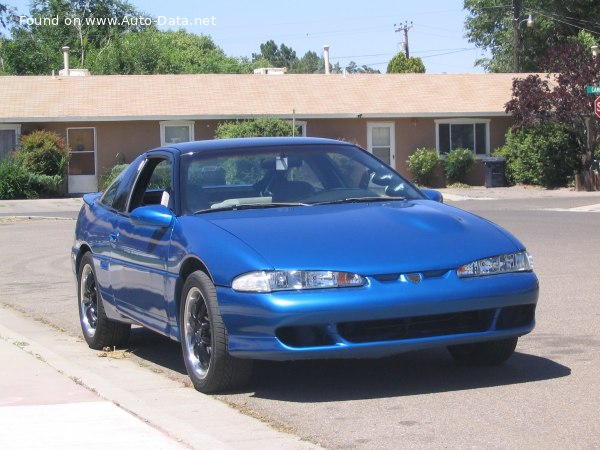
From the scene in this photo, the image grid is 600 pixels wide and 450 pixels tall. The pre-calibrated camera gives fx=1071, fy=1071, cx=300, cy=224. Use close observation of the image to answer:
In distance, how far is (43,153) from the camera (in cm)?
3622

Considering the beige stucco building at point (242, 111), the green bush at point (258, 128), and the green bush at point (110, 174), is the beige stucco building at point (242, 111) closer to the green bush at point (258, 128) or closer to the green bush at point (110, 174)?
the green bush at point (110, 174)

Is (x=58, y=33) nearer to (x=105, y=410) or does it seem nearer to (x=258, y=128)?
(x=258, y=128)

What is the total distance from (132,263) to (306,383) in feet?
5.42

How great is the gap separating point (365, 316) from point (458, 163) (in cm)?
3347

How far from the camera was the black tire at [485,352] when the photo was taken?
23.8ft

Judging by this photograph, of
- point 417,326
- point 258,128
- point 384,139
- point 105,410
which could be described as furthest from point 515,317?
point 384,139

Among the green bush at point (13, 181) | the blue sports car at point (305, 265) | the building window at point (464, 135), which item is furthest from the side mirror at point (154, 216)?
the building window at point (464, 135)

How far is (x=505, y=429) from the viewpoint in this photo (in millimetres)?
5750

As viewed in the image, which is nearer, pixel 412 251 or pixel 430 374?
pixel 412 251

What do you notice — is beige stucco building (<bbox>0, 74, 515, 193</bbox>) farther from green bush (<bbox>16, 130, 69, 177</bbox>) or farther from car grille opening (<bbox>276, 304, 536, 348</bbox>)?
car grille opening (<bbox>276, 304, 536, 348</bbox>)

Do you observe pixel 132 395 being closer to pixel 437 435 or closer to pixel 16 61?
pixel 437 435

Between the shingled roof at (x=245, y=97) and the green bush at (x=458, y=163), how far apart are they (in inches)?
68.9

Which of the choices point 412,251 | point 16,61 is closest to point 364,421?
point 412,251

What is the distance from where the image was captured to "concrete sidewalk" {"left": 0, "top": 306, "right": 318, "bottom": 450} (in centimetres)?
568
